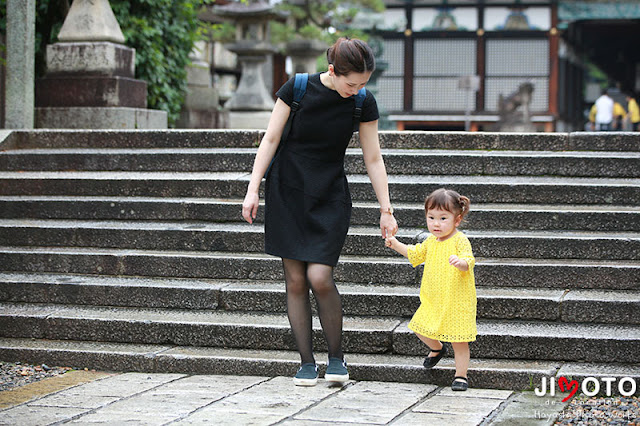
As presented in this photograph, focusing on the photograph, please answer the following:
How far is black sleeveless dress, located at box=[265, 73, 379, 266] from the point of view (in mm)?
4359

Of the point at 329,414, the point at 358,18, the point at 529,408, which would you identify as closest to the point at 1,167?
the point at 329,414

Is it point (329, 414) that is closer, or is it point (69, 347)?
point (329, 414)

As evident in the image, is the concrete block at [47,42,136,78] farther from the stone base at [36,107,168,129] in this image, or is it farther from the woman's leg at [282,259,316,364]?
Result: the woman's leg at [282,259,316,364]

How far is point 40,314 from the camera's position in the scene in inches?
215

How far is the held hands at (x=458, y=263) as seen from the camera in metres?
4.24

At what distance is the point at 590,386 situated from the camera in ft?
14.5

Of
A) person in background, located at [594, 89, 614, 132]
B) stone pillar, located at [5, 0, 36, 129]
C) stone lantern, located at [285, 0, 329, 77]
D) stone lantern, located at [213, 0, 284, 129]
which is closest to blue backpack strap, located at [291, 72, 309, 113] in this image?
stone pillar, located at [5, 0, 36, 129]

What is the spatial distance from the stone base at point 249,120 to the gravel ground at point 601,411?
10.6 metres

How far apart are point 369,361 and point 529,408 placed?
98 cm

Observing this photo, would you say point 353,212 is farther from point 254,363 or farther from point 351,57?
point 351,57

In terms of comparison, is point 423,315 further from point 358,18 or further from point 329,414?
point 358,18

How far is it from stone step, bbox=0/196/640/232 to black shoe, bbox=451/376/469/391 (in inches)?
65.6

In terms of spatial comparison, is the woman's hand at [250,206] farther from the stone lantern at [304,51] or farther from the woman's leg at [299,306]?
the stone lantern at [304,51]

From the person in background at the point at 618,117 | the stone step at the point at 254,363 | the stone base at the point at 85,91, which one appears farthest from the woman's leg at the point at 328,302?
the person in background at the point at 618,117
